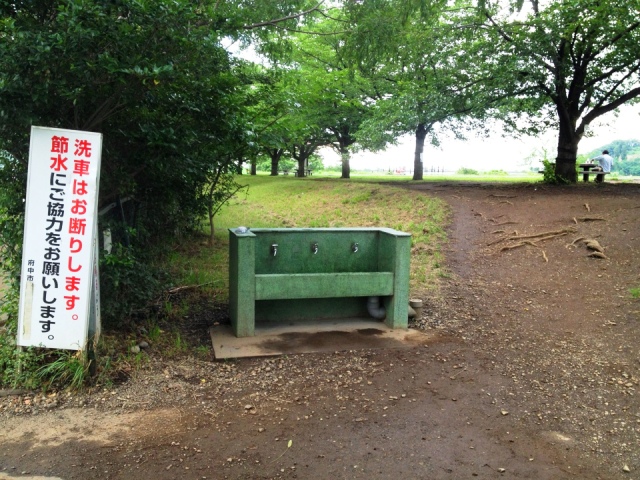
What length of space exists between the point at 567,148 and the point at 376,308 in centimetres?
1060

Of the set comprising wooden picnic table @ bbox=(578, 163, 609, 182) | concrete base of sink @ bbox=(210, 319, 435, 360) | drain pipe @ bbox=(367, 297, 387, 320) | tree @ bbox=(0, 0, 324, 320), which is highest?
wooden picnic table @ bbox=(578, 163, 609, 182)

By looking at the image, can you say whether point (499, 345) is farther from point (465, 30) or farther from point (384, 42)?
point (465, 30)

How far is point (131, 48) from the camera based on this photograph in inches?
152

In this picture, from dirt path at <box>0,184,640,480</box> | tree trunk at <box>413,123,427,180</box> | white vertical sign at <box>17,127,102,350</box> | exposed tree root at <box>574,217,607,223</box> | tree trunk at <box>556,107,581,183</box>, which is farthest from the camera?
tree trunk at <box>413,123,427,180</box>

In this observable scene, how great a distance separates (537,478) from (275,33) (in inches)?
299

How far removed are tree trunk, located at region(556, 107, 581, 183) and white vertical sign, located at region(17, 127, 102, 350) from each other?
43.0 ft

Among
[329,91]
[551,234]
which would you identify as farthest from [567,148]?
[329,91]

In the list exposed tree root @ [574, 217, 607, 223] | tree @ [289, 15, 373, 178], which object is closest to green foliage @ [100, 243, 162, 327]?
tree @ [289, 15, 373, 178]

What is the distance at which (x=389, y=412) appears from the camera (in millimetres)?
3896

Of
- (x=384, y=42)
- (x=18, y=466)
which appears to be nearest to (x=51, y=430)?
(x=18, y=466)

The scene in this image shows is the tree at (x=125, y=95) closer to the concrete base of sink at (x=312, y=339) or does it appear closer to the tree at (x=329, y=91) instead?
the concrete base of sink at (x=312, y=339)

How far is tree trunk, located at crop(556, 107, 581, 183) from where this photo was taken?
13898mm

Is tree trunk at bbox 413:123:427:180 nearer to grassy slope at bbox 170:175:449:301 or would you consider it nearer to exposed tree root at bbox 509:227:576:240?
grassy slope at bbox 170:175:449:301

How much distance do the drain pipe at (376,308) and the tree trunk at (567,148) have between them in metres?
10.1
